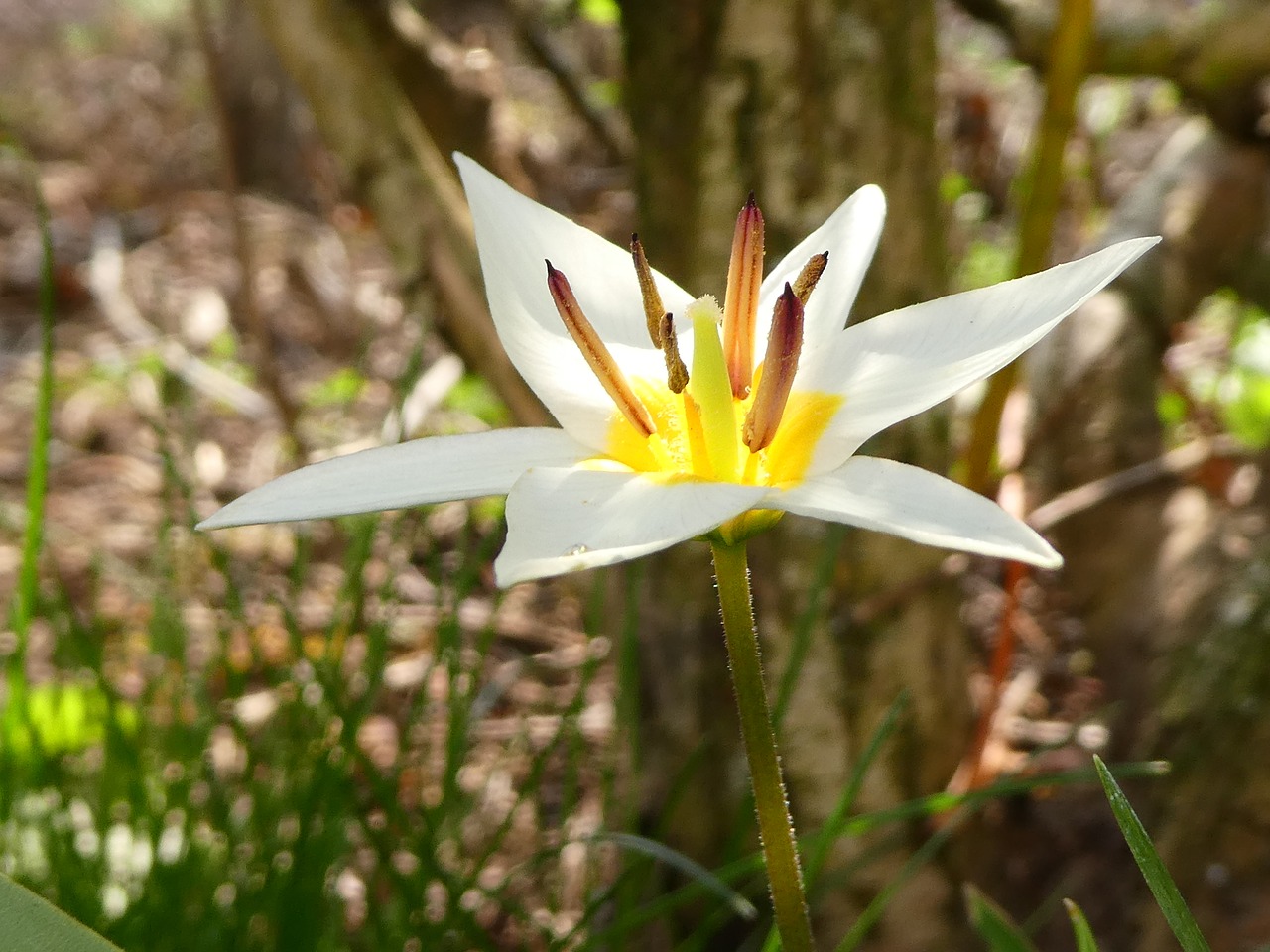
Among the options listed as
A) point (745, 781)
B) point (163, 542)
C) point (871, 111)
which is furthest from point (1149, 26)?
point (163, 542)

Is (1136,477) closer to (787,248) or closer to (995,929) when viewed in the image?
(787,248)

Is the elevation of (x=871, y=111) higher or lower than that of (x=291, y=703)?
higher

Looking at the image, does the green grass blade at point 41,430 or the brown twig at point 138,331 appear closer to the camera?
the green grass blade at point 41,430

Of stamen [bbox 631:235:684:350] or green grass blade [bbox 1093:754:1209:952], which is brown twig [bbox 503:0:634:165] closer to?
stamen [bbox 631:235:684:350]

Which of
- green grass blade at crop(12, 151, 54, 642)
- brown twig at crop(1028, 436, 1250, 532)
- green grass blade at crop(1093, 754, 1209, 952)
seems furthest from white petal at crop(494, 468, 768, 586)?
brown twig at crop(1028, 436, 1250, 532)

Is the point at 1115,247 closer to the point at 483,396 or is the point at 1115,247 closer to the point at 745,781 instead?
the point at 745,781

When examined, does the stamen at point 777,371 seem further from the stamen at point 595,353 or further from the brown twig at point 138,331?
the brown twig at point 138,331

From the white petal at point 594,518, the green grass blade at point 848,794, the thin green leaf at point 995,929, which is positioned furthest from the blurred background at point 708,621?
the white petal at point 594,518

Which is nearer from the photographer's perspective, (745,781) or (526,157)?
(745,781)
